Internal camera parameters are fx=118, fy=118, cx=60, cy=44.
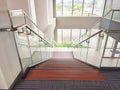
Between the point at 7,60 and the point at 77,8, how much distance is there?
28.8 ft

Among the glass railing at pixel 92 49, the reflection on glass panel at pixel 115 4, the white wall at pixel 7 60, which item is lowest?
the glass railing at pixel 92 49

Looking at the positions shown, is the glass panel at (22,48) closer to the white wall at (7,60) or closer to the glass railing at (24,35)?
the glass railing at (24,35)

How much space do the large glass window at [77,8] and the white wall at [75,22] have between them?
486mm

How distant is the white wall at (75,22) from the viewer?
9422 millimetres

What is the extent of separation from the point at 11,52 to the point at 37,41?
231 cm

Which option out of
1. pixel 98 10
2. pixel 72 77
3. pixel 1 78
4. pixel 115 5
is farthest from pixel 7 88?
pixel 98 10

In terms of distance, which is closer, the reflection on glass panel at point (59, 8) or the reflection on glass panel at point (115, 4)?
the reflection on glass panel at point (115, 4)

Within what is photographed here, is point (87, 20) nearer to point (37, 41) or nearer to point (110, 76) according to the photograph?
point (37, 41)

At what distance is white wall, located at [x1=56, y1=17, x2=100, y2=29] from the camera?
9422mm

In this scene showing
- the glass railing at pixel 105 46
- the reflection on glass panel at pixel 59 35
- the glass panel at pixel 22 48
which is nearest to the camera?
the glass panel at pixel 22 48

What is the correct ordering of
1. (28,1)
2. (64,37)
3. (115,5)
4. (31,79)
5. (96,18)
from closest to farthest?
(31,79) < (28,1) < (115,5) < (96,18) < (64,37)

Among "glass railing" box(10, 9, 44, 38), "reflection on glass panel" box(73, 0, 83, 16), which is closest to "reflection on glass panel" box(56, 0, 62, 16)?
"reflection on glass panel" box(73, 0, 83, 16)

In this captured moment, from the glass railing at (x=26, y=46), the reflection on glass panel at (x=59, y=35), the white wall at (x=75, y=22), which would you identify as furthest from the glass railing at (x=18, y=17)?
the reflection on glass panel at (x=59, y=35)

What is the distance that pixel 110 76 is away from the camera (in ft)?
7.64
